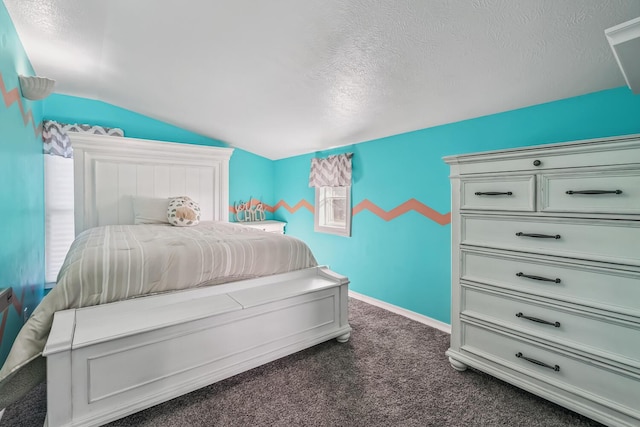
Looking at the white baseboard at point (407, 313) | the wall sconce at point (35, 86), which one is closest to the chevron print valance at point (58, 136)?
the wall sconce at point (35, 86)

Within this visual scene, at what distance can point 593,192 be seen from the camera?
142 cm

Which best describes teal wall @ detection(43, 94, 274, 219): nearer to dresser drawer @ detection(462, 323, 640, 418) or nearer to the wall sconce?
the wall sconce

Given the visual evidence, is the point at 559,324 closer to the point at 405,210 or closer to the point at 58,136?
the point at 405,210

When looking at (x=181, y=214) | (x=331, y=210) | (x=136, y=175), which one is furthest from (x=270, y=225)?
(x=136, y=175)

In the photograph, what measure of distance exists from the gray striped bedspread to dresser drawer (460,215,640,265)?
1.28 m

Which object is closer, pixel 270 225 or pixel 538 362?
pixel 538 362

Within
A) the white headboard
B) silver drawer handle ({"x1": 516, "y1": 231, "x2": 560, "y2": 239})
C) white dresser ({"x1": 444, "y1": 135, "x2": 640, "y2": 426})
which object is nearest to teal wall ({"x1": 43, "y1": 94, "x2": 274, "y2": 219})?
the white headboard

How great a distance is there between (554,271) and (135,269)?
7.45 ft

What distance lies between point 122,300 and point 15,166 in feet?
4.21

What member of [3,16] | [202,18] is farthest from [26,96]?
[202,18]

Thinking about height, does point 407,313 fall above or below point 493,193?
below

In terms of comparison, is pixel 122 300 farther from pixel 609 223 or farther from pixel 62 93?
pixel 62 93

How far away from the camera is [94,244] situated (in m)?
1.98

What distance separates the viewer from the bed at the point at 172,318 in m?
1.38
